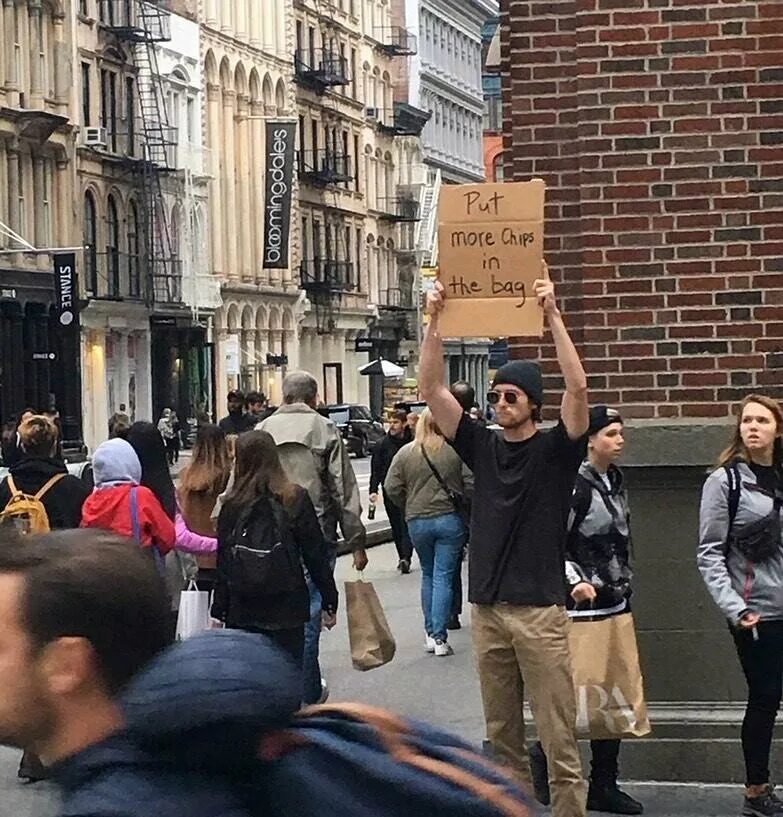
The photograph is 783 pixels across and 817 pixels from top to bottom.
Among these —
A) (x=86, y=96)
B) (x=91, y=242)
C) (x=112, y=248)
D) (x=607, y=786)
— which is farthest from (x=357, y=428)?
(x=607, y=786)

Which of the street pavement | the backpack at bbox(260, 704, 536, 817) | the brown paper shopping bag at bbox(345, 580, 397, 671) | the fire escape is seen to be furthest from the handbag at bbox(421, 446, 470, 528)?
the fire escape

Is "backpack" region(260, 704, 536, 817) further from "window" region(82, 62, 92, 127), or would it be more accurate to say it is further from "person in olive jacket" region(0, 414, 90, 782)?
"window" region(82, 62, 92, 127)

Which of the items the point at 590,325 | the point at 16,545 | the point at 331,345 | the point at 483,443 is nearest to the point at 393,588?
the point at 590,325

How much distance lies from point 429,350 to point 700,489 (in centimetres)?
190

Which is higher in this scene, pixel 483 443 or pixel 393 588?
pixel 483 443

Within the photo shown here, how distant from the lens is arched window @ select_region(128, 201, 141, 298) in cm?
5262

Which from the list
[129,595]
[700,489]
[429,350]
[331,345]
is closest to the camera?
[129,595]

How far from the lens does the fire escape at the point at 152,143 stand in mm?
52812

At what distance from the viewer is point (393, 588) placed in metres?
16.9

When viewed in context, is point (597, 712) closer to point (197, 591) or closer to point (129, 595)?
point (197, 591)

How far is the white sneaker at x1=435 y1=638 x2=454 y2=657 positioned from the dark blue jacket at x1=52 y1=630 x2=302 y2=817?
1045 cm

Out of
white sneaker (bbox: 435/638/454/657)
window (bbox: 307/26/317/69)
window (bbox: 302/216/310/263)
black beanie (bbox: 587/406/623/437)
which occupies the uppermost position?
window (bbox: 307/26/317/69)

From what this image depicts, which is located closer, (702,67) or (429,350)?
(429,350)

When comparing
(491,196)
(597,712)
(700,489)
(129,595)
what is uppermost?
(491,196)
